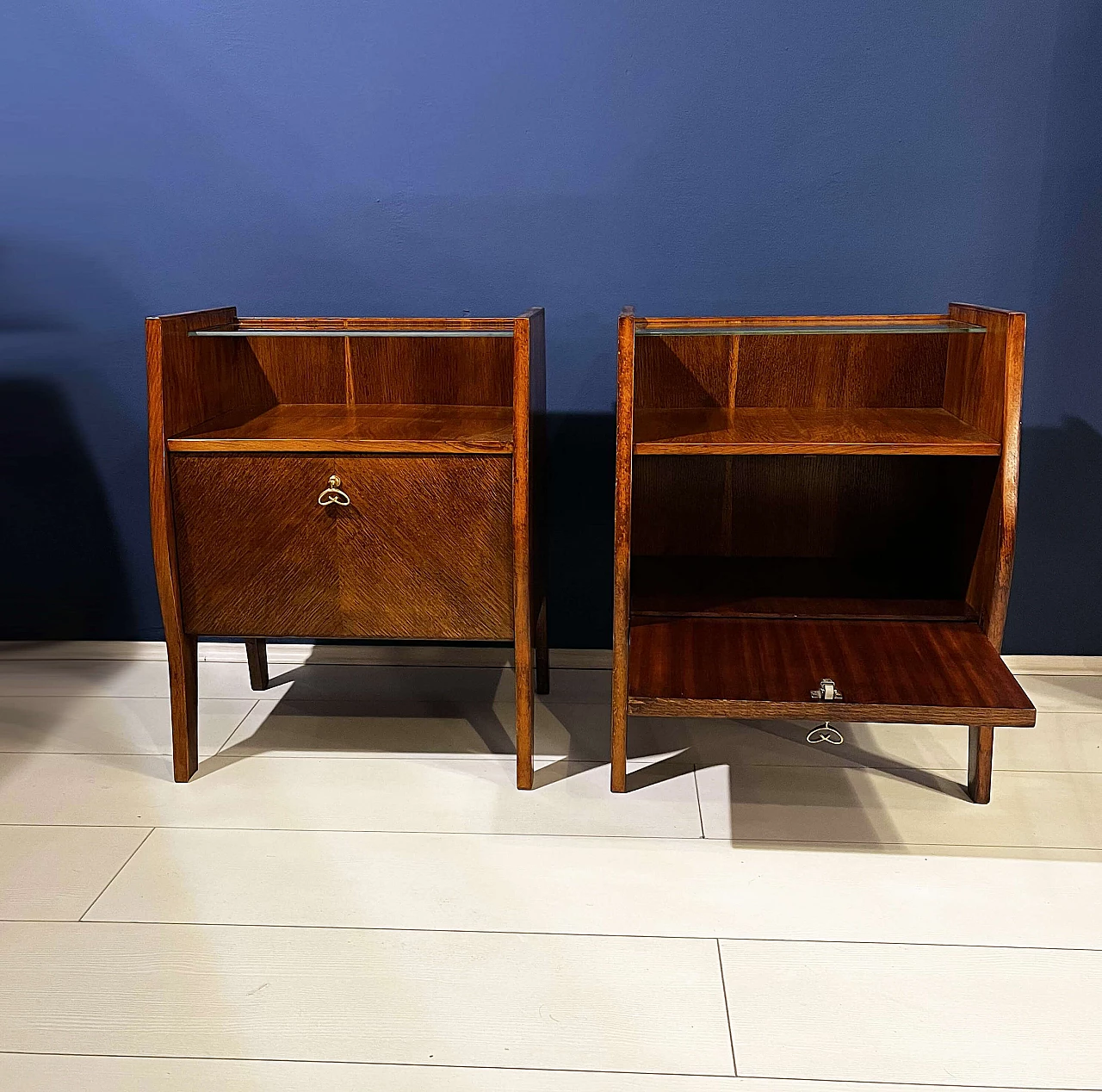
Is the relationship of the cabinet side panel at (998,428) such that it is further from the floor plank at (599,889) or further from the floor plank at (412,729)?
the floor plank at (412,729)

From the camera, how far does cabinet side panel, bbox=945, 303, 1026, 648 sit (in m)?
1.42

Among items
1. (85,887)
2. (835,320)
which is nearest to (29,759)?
(85,887)

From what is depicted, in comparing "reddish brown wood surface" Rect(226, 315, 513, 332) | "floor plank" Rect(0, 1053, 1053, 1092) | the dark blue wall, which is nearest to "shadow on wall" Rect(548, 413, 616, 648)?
the dark blue wall

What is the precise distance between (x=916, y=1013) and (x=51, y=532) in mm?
1883

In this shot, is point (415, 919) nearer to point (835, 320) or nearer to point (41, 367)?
point (835, 320)

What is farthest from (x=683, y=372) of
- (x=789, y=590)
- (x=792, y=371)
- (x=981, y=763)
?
(x=981, y=763)

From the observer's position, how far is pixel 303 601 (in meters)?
1.62

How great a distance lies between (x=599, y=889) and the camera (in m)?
1.40

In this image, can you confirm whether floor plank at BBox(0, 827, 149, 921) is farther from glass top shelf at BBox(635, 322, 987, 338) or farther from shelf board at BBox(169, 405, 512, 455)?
glass top shelf at BBox(635, 322, 987, 338)

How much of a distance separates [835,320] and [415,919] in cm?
114

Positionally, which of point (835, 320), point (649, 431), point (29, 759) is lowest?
point (29, 759)

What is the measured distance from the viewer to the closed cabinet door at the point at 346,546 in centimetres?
156

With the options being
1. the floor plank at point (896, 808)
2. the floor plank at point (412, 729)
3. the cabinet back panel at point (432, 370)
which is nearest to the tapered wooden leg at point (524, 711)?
the floor plank at point (412, 729)

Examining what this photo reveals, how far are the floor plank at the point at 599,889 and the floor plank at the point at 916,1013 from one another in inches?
1.7
